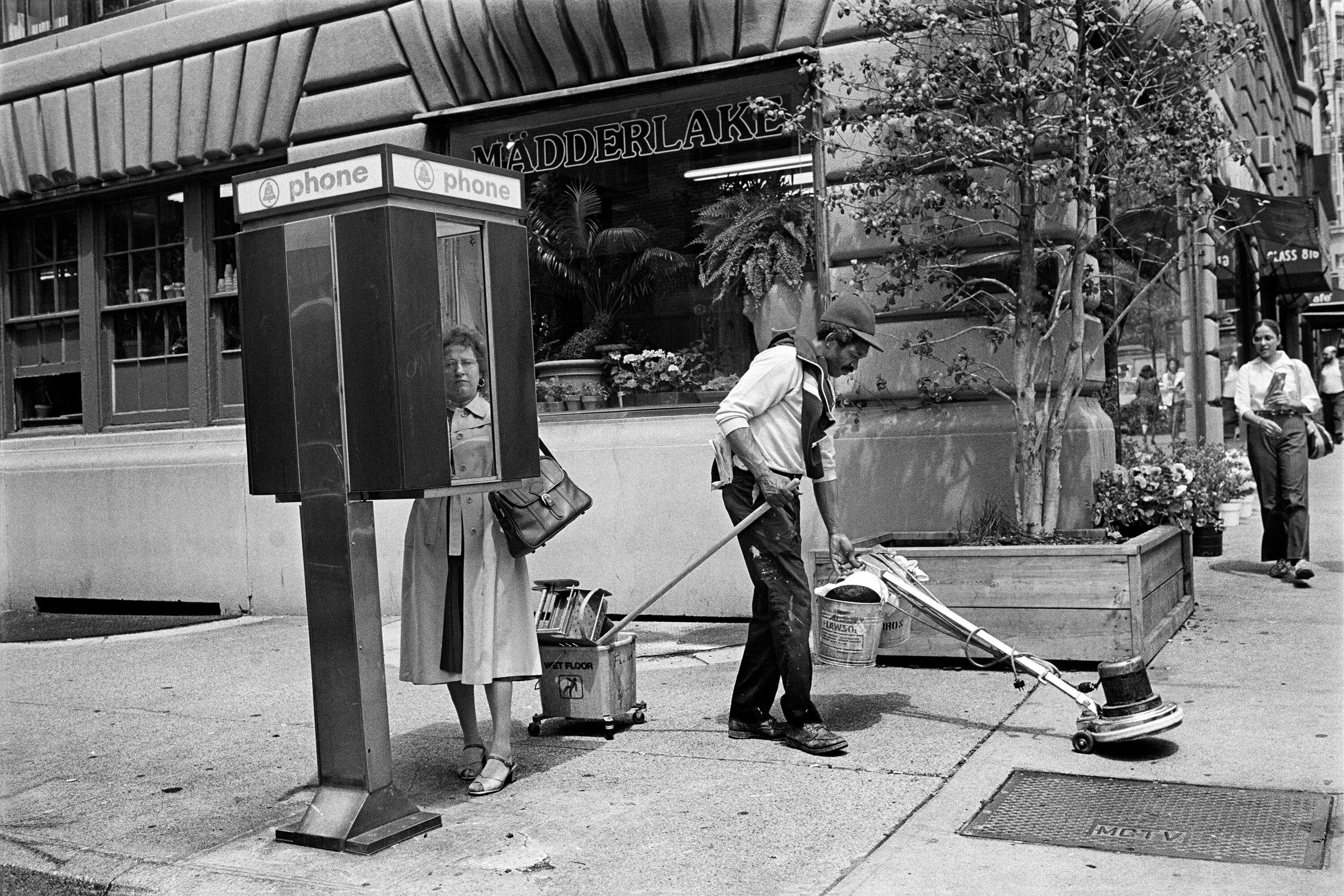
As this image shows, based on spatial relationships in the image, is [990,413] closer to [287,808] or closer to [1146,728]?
[1146,728]

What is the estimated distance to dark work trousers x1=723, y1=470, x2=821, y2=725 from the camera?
553 centimetres

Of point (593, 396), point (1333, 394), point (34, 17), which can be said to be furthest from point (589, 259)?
point (1333, 394)

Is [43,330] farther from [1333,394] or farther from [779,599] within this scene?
[1333,394]

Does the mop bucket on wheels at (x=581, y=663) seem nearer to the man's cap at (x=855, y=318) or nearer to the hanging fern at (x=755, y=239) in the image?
the man's cap at (x=855, y=318)

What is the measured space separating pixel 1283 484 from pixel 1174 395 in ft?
13.4

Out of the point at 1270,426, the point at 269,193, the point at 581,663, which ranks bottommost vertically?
the point at 581,663

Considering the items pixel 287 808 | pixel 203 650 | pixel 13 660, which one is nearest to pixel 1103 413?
pixel 287 808

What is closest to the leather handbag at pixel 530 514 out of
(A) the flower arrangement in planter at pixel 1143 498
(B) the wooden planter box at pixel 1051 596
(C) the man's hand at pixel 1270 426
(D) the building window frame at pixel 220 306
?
(B) the wooden planter box at pixel 1051 596

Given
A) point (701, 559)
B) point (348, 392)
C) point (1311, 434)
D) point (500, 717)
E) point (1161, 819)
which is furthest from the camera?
point (1311, 434)

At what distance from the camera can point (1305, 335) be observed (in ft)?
125

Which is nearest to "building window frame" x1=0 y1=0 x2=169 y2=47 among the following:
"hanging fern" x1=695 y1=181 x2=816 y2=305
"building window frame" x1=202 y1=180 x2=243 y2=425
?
"building window frame" x1=202 y1=180 x2=243 y2=425

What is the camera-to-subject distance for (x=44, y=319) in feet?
42.5

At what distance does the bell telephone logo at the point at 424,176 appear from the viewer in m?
4.64

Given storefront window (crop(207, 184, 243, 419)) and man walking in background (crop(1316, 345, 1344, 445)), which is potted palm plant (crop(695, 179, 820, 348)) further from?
man walking in background (crop(1316, 345, 1344, 445))
